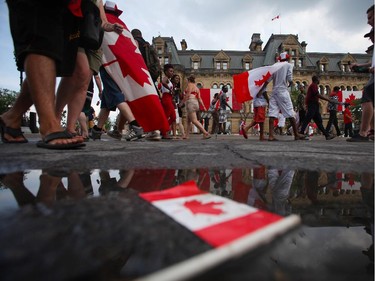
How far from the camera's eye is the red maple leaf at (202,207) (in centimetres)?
45

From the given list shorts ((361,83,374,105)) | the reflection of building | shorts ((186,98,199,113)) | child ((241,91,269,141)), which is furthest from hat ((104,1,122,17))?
the reflection of building

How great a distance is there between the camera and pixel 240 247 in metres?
0.28

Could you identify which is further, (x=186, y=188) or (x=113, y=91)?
(x=113, y=91)

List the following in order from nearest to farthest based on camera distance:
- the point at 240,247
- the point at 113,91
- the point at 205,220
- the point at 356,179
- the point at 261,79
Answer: the point at 240,247
the point at 205,220
the point at 356,179
the point at 113,91
the point at 261,79

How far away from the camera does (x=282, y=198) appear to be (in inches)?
24.9

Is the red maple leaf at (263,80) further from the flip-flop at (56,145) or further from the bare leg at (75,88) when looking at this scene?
the flip-flop at (56,145)

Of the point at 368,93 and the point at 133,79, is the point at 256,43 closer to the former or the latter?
the point at 368,93

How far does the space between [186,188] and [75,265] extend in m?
0.36

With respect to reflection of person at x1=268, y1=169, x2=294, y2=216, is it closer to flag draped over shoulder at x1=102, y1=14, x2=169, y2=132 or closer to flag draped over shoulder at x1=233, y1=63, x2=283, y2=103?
flag draped over shoulder at x1=102, y1=14, x2=169, y2=132

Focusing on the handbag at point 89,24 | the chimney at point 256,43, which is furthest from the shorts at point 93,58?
the chimney at point 256,43

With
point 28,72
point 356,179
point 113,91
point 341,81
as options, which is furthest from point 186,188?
point 341,81

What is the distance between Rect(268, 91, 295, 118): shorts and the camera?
15.7 feet

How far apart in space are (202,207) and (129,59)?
2.63m

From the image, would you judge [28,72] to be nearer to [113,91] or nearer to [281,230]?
[281,230]
